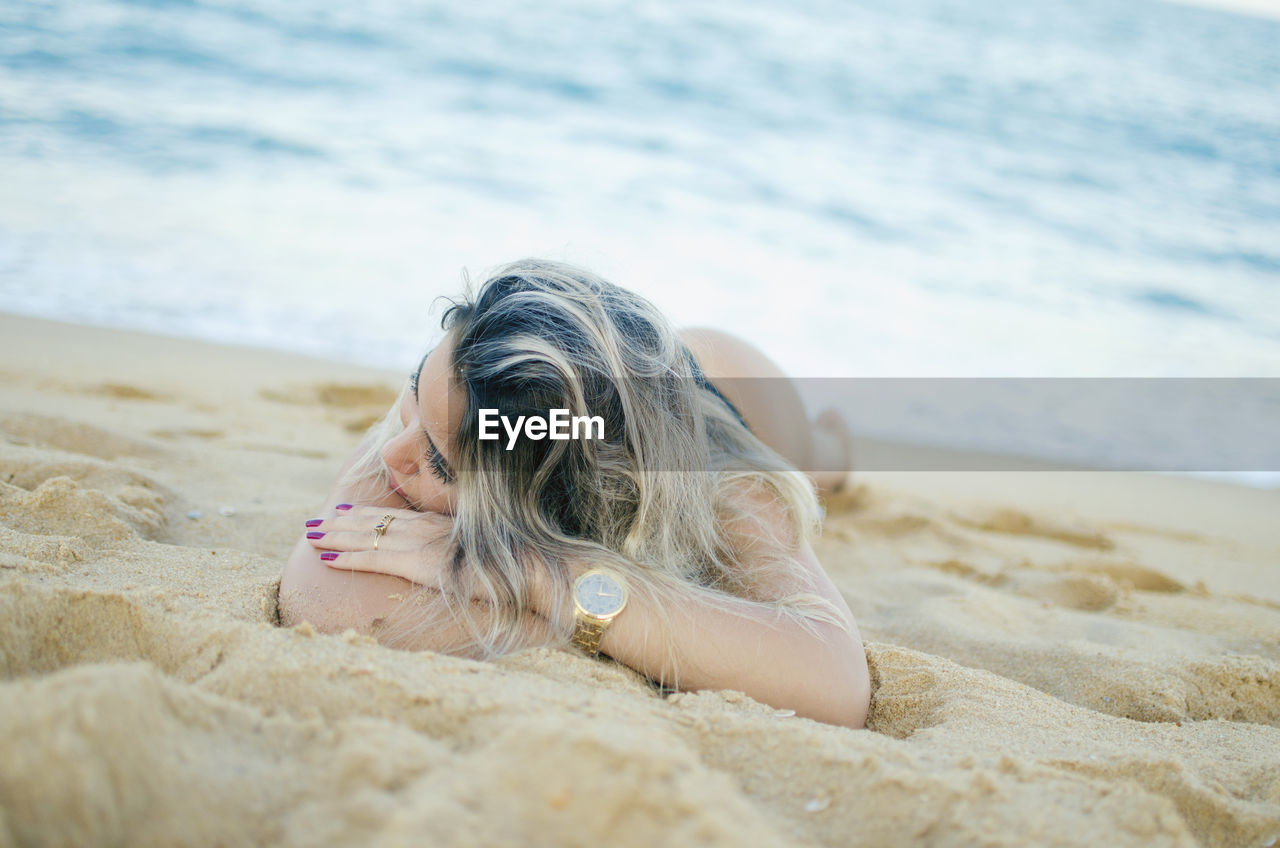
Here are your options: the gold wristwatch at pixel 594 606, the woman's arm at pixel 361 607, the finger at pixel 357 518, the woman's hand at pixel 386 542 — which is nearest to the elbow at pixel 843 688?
the gold wristwatch at pixel 594 606

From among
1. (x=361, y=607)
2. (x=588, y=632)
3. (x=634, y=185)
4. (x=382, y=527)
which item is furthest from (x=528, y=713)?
(x=634, y=185)

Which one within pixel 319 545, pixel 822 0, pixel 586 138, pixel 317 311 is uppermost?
A: pixel 822 0

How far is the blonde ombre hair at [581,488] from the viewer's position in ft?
5.63

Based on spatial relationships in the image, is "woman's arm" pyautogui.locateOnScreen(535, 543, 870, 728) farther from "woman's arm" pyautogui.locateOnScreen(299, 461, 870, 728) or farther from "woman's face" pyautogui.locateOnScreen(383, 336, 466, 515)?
"woman's face" pyautogui.locateOnScreen(383, 336, 466, 515)

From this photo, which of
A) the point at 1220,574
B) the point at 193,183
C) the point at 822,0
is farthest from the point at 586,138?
the point at 822,0

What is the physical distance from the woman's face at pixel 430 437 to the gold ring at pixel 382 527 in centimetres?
10

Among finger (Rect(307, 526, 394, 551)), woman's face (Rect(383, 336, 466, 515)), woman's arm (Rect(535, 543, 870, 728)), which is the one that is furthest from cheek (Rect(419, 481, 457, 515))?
woman's arm (Rect(535, 543, 870, 728))

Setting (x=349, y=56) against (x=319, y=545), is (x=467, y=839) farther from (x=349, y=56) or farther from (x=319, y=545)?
(x=349, y=56)

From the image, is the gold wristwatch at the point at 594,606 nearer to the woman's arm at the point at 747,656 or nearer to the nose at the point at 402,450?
the woman's arm at the point at 747,656

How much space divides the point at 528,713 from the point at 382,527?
750 mm

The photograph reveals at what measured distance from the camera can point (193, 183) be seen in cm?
705

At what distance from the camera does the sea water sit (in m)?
5.82

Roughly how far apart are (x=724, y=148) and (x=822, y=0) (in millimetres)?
13127

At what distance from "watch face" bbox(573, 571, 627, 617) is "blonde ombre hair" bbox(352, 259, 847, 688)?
0.08 ft
